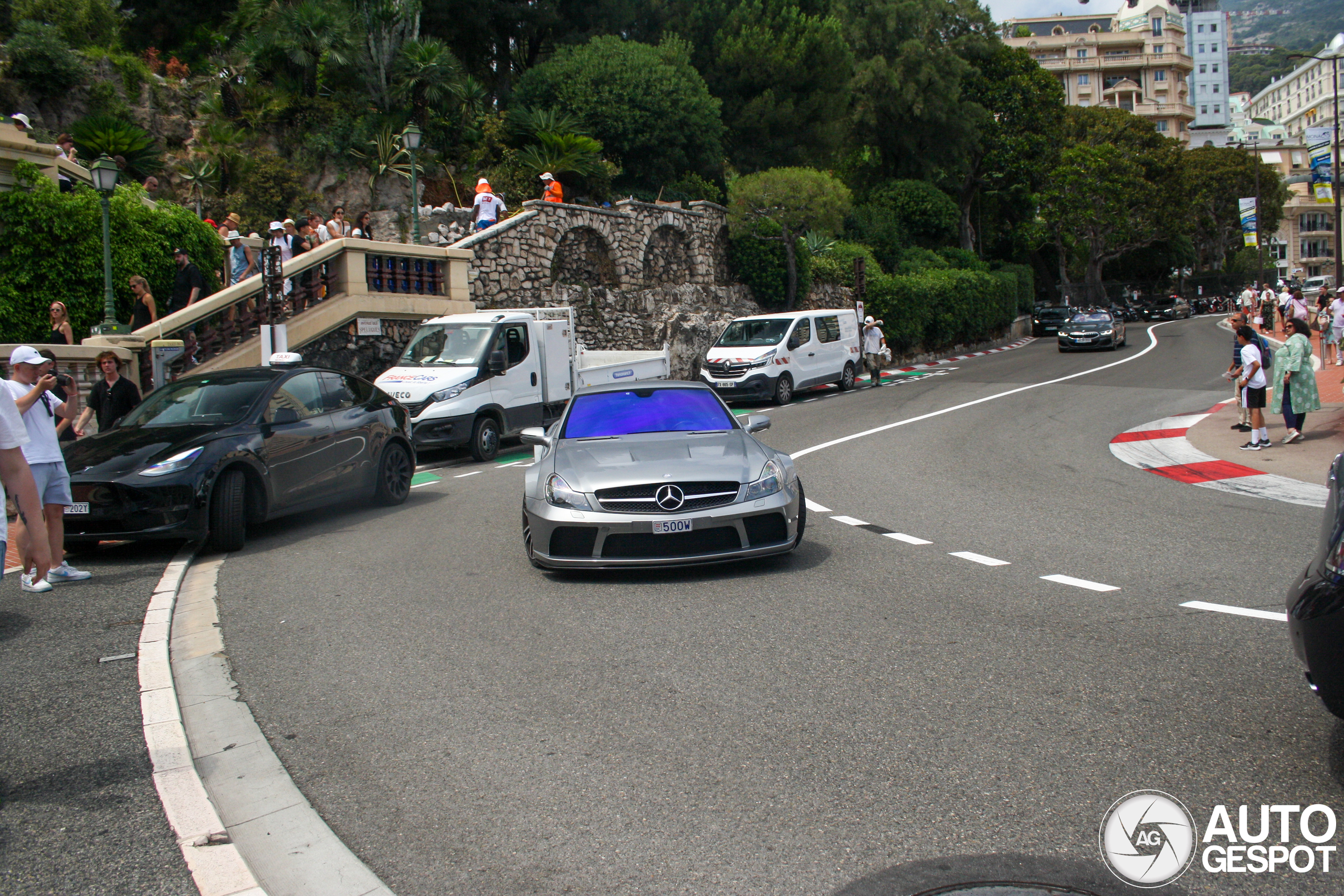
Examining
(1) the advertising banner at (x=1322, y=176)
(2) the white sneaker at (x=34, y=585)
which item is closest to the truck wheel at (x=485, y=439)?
(2) the white sneaker at (x=34, y=585)

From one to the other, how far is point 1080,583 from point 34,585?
7180 mm

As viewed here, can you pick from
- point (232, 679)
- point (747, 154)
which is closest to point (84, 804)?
point (232, 679)

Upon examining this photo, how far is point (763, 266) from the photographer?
116 ft

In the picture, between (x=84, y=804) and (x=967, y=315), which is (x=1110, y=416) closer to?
(x=84, y=804)

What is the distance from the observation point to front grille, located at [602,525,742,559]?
7.06 metres

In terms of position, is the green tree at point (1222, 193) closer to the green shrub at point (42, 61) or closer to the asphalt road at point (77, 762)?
the green shrub at point (42, 61)

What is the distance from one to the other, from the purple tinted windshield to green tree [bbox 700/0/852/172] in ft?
111

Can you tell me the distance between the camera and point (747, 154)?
4159 centimetres

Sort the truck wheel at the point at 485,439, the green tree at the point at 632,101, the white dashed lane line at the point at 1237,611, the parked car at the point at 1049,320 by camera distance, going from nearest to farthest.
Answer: the white dashed lane line at the point at 1237,611 → the truck wheel at the point at 485,439 → the green tree at the point at 632,101 → the parked car at the point at 1049,320

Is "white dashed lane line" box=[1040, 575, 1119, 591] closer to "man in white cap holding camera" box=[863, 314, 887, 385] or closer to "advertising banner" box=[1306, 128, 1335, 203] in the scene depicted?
"man in white cap holding camera" box=[863, 314, 887, 385]

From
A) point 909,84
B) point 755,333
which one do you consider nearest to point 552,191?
point 755,333

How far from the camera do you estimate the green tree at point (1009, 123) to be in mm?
56594

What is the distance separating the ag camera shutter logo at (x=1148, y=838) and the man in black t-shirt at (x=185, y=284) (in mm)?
16386

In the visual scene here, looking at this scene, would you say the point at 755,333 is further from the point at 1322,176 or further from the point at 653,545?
the point at 1322,176
